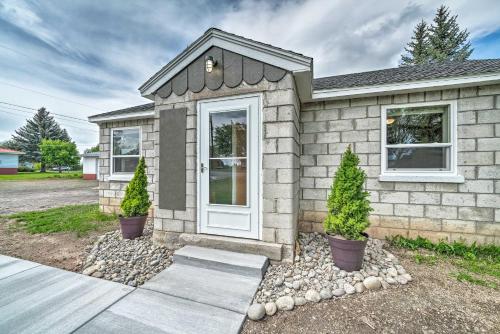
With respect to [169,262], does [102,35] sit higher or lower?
higher

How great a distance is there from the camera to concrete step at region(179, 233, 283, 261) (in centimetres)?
283

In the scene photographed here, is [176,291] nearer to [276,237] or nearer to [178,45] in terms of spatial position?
[276,237]

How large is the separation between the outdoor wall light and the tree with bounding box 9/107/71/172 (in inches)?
1904

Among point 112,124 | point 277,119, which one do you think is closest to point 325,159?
point 277,119

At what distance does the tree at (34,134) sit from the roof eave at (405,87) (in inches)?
1952

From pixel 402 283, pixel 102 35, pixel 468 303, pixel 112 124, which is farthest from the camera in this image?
pixel 102 35

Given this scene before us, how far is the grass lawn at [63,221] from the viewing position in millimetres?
4484

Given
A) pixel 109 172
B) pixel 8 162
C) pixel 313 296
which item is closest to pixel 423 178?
pixel 313 296

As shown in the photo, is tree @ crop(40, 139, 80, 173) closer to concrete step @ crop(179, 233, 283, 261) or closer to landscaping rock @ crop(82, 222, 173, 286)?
landscaping rock @ crop(82, 222, 173, 286)

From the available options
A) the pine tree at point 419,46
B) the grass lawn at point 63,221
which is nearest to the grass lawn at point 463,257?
the grass lawn at point 63,221

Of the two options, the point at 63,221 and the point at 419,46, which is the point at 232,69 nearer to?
the point at 63,221

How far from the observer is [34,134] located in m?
36.1

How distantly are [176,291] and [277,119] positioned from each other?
2472 mm

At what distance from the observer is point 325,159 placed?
4.08 m
